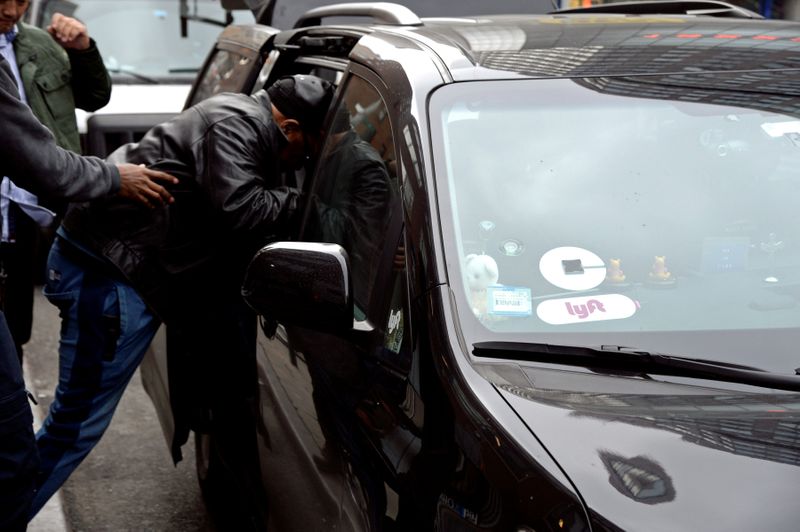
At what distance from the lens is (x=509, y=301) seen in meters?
2.66

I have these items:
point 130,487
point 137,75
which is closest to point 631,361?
point 130,487

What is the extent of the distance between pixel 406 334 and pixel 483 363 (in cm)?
22

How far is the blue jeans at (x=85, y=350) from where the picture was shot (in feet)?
13.5

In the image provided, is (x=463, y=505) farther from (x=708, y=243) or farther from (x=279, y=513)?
(x=279, y=513)

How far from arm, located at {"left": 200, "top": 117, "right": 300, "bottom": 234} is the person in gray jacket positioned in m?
0.42

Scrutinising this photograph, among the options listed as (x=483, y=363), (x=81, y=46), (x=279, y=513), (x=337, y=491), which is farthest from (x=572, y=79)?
(x=81, y=46)

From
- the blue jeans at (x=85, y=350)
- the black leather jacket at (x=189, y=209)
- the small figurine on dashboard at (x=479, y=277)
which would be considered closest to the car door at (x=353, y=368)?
the small figurine on dashboard at (x=479, y=277)

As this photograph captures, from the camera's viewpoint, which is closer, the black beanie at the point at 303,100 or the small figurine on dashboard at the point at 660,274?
the small figurine on dashboard at the point at 660,274

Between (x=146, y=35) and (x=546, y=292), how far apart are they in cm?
785

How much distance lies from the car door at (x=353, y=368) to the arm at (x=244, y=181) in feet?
0.50

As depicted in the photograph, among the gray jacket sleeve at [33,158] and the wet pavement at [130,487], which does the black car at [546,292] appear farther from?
the wet pavement at [130,487]

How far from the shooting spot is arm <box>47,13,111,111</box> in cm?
531

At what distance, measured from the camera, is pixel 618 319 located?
263 centimetres

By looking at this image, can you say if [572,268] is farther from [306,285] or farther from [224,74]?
[224,74]
